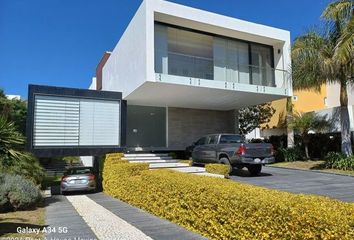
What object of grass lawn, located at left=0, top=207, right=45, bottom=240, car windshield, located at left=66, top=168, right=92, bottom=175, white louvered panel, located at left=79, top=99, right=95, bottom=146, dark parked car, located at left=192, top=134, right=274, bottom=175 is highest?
white louvered panel, located at left=79, top=99, right=95, bottom=146

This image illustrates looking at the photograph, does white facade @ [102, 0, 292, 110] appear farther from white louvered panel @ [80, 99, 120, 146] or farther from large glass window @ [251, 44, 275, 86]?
white louvered panel @ [80, 99, 120, 146]

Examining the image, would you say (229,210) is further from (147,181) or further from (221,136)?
(221,136)

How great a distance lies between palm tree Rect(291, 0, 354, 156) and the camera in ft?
52.2

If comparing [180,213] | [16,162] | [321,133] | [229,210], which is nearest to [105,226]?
[180,213]

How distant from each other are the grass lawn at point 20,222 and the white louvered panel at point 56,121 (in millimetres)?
7072

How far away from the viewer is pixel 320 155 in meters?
22.2

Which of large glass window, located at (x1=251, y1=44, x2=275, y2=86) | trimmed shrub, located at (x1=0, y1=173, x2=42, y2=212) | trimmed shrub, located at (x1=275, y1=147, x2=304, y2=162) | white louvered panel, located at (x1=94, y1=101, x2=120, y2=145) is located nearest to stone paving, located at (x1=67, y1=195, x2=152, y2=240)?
trimmed shrub, located at (x1=0, y1=173, x2=42, y2=212)

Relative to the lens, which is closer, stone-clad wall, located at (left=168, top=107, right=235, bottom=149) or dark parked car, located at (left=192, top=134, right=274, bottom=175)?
dark parked car, located at (left=192, top=134, right=274, bottom=175)

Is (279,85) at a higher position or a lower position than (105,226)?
higher

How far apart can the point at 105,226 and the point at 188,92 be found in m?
11.5

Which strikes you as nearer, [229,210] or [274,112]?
[229,210]

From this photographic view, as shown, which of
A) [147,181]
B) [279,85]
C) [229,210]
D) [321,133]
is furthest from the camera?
[321,133]

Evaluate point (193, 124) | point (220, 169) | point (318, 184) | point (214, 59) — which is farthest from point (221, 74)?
point (318, 184)

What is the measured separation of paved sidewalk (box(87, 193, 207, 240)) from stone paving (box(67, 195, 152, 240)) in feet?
0.66
